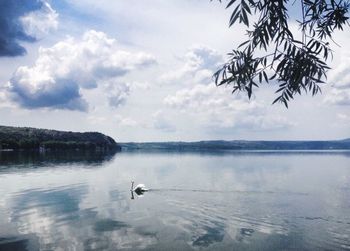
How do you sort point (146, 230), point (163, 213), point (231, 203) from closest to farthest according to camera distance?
point (146, 230)
point (163, 213)
point (231, 203)

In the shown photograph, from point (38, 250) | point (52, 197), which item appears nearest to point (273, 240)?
point (38, 250)

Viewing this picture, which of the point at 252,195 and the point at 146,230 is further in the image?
the point at 252,195

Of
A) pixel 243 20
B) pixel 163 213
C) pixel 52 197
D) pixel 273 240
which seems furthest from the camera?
pixel 52 197

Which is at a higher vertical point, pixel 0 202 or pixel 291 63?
pixel 291 63

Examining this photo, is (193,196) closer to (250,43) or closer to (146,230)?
(146,230)

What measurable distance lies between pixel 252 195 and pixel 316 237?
23838 mm

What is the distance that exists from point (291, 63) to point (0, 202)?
4654 centimetres

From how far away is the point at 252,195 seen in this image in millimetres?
53750

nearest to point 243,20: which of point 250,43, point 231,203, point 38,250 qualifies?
point 250,43

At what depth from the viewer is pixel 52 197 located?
2074 inches

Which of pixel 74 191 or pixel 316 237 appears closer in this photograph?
pixel 316 237

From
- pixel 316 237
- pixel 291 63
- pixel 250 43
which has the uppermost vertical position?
pixel 250 43

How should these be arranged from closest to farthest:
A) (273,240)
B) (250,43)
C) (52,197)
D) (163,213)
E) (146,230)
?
(250,43) → (273,240) → (146,230) → (163,213) → (52,197)

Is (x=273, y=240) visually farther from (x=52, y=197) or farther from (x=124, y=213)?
(x=52, y=197)
